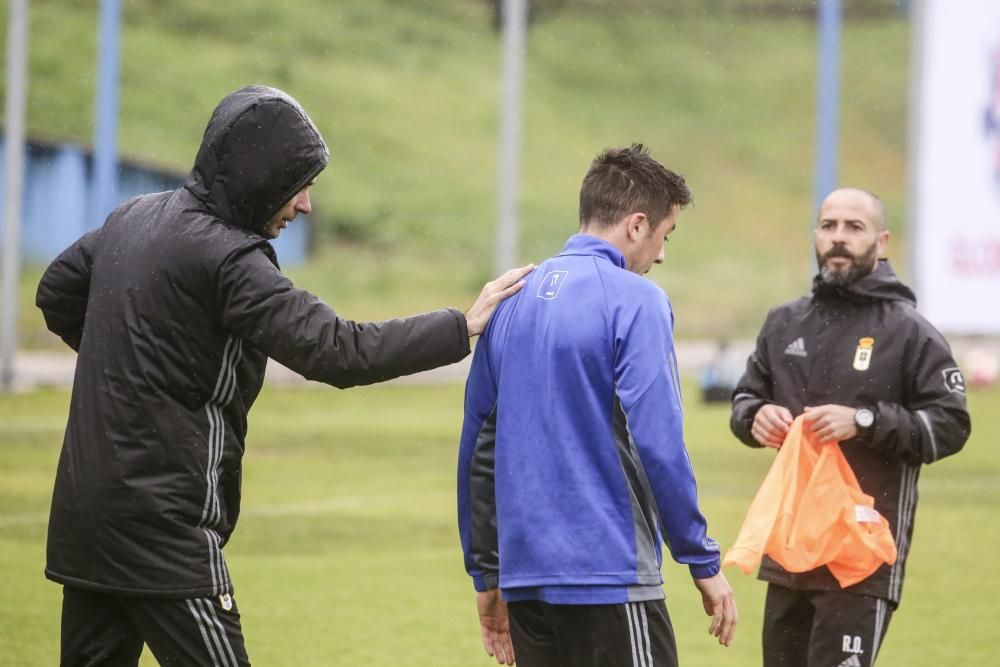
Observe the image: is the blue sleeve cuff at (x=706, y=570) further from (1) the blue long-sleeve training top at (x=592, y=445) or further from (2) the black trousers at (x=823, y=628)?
(2) the black trousers at (x=823, y=628)

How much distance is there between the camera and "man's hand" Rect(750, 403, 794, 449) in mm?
5688

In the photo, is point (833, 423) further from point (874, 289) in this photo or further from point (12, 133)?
point (12, 133)

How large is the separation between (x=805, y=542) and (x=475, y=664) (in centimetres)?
219

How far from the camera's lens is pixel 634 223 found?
4.20 meters

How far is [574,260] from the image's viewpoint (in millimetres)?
4156

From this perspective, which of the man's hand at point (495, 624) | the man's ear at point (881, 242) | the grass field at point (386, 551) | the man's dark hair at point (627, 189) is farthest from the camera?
the grass field at point (386, 551)

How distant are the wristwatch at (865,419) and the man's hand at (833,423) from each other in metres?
0.01

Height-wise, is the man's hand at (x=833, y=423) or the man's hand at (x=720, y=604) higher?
the man's hand at (x=833, y=423)

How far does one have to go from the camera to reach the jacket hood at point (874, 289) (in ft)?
18.8

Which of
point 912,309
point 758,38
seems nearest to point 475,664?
point 912,309

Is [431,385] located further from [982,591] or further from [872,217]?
[872,217]

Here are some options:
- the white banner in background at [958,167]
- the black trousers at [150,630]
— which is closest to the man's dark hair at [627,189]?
the black trousers at [150,630]

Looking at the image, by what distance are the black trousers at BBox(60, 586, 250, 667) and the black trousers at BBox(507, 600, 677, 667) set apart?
0.78 metres

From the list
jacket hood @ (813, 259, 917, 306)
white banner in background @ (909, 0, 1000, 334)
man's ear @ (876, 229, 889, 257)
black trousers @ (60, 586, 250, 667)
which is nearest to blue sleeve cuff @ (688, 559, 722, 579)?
black trousers @ (60, 586, 250, 667)
